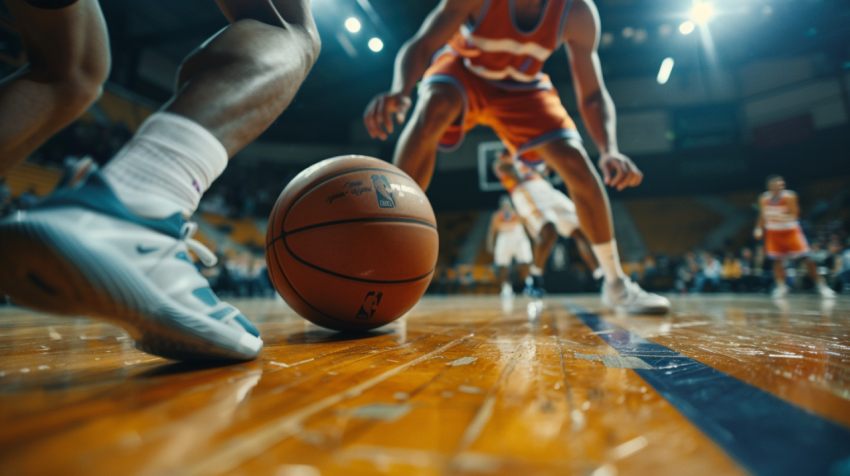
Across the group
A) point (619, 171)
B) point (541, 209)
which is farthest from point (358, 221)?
point (541, 209)

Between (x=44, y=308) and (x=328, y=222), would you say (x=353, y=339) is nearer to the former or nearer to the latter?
(x=328, y=222)

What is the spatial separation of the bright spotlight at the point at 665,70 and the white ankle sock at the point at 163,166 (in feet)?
41.0

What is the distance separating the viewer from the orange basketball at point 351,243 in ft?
2.99

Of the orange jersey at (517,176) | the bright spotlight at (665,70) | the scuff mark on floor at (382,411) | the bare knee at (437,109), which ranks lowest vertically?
the scuff mark on floor at (382,411)

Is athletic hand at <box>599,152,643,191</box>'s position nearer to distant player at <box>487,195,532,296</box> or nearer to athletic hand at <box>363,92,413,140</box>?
athletic hand at <box>363,92,413,140</box>

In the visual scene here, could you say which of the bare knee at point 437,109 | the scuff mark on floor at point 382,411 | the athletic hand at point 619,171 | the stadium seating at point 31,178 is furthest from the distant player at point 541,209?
the stadium seating at point 31,178

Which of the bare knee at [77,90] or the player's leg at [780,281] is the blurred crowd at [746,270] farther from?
the bare knee at [77,90]

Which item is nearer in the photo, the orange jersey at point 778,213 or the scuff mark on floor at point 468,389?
the scuff mark on floor at point 468,389

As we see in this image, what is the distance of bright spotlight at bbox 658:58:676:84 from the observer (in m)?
10.4

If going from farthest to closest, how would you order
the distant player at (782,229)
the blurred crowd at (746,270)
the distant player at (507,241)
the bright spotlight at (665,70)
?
the bright spotlight at (665,70) < the distant player at (507,241) < the blurred crowd at (746,270) < the distant player at (782,229)

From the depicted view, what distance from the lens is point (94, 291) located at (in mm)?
448

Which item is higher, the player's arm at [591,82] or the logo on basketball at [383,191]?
the player's arm at [591,82]

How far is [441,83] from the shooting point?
64.6 inches

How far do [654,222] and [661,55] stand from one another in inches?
169
